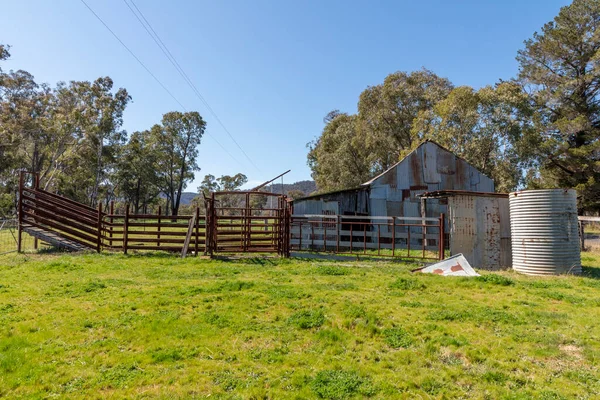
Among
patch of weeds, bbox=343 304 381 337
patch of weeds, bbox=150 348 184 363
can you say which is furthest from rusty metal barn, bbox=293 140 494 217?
patch of weeds, bbox=150 348 184 363

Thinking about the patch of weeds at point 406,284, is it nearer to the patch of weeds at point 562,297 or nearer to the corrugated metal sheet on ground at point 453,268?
the corrugated metal sheet on ground at point 453,268

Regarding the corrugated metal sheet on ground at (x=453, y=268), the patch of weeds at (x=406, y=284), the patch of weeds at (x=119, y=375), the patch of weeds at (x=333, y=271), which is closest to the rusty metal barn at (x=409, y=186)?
the corrugated metal sheet on ground at (x=453, y=268)

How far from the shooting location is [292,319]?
18.0 ft

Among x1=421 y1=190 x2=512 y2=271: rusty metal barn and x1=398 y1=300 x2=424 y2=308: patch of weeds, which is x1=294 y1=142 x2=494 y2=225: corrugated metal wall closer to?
x1=421 y1=190 x2=512 y2=271: rusty metal barn

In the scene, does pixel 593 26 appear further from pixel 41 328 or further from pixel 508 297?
pixel 41 328

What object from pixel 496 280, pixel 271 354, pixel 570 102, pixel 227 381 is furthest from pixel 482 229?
pixel 570 102

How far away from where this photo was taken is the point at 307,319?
17.8 ft

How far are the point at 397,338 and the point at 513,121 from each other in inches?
957

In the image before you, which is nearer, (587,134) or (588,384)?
(588,384)

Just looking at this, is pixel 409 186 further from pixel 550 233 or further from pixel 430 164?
pixel 550 233

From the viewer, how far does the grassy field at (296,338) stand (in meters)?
3.55

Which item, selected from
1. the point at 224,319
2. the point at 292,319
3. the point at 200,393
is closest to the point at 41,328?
the point at 224,319

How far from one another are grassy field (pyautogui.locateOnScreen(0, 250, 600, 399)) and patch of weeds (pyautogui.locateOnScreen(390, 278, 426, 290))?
0.14ft

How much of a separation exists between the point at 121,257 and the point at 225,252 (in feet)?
11.4
